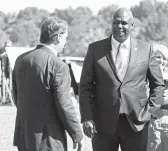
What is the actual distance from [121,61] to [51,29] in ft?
2.63

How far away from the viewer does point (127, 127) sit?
15.5 ft

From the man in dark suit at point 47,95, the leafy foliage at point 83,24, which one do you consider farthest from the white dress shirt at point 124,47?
the leafy foliage at point 83,24

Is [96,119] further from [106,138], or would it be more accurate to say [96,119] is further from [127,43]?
[127,43]

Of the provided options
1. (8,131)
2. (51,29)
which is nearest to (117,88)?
(51,29)

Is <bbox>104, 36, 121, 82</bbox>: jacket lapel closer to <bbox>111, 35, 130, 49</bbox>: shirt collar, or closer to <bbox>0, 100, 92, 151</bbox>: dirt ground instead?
<bbox>111, 35, 130, 49</bbox>: shirt collar

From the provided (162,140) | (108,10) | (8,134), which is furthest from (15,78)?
(108,10)

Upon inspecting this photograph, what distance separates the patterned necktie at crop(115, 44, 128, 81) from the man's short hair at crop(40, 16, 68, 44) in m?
0.64

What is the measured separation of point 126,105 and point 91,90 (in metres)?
0.38

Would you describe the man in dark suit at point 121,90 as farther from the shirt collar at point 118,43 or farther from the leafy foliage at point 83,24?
the leafy foliage at point 83,24

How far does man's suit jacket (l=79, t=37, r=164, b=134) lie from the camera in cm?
473

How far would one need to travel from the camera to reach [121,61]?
4.80 metres

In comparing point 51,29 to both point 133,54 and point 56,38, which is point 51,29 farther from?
point 133,54

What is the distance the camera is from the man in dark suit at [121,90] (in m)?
4.73

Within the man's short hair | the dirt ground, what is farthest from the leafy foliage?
the man's short hair
